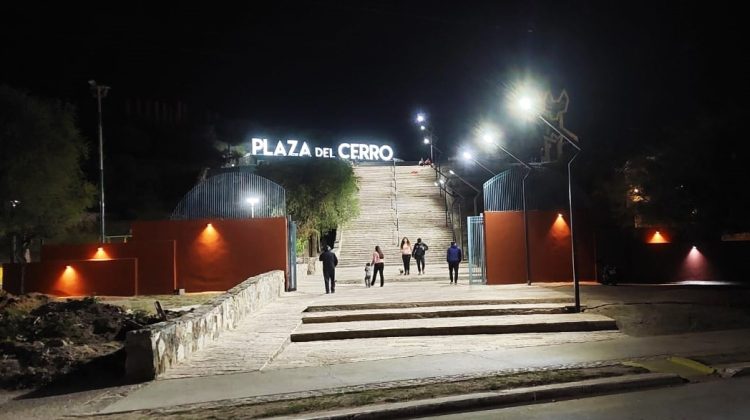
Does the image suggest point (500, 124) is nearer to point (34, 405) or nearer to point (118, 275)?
point (118, 275)

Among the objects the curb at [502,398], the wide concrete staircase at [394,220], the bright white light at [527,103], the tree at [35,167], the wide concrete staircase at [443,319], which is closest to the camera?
the curb at [502,398]

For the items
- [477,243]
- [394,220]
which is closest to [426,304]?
[477,243]

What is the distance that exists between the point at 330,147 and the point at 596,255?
178 feet

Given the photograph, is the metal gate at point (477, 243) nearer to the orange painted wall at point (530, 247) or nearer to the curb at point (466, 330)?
the orange painted wall at point (530, 247)

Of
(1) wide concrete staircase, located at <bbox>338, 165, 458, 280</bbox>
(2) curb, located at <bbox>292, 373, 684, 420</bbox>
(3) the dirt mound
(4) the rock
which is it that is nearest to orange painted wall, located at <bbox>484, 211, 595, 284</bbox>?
(1) wide concrete staircase, located at <bbox>338, 165, 458, 280</bbox>

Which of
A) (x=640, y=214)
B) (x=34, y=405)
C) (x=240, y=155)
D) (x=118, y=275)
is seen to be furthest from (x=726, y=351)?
(x=240, y=155)

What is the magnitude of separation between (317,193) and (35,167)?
15793 millimetres

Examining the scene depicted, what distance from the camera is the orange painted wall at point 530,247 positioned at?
65.9 ft

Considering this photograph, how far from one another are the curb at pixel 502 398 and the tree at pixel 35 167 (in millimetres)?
23113

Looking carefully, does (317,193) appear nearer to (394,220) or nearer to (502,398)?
(394,220)

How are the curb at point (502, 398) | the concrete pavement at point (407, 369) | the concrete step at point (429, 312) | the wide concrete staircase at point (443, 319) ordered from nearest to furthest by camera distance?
the curb at point (502, 398), the concrete pavement at point (407, 369), the wide concrete staircase at point (443, 319), the concrete step at point (429, 312)

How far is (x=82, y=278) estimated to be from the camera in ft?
70.7

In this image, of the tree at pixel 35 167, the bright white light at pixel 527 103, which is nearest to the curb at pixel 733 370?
the bright white light at pixel 527 103

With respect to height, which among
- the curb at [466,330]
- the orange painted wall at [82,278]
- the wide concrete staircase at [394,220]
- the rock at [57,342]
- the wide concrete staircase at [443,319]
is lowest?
the curb at [466,330]
